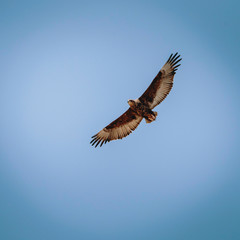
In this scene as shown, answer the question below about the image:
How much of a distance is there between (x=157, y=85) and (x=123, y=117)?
1967 millimetres

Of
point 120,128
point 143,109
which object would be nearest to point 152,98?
point 143,109

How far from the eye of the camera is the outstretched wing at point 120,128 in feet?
43.0

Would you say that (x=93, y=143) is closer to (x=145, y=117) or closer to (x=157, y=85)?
(x=145, y=117)

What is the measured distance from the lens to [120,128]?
529 inches

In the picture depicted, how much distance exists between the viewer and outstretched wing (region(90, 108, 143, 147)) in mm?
13109

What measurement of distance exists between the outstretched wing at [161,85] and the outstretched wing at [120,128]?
860 millimetres

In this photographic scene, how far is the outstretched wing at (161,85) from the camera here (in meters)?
12.3

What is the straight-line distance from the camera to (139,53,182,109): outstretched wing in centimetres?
1232

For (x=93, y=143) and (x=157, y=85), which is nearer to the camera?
(x=157, y=85)

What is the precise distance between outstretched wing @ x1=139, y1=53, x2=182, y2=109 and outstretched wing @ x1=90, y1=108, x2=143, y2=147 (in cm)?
86

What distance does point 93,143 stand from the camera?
545 inches

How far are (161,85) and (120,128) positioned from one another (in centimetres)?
258

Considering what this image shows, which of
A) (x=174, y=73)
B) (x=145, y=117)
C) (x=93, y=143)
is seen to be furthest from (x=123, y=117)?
(x=174, y=73)

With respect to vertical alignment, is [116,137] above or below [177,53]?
below
